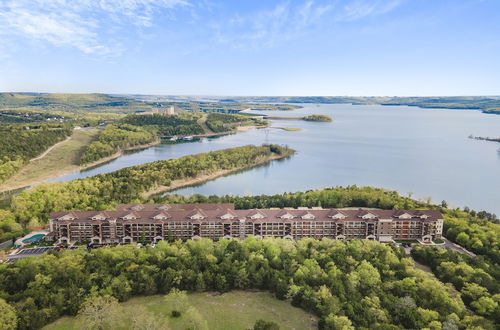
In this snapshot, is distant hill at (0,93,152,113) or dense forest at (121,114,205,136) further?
distant hill at (0,93,152,113)

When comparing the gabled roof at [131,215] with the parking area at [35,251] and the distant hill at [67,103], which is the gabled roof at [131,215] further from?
the distant hill at [67,103]

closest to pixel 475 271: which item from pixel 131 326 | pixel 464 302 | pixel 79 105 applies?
pixel 464 302

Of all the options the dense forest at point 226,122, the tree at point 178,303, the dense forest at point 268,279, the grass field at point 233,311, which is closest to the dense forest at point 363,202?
the dense forest at point 268,279

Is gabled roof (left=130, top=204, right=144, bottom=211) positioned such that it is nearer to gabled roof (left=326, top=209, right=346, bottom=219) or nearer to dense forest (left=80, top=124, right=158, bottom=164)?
gabled roof (left=326, top=209, right=346, bottom=219)

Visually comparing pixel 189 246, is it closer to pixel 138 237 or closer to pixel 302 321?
pixel 138 237

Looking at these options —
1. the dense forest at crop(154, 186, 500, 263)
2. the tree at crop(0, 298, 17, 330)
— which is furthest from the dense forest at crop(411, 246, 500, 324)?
the tree at crop(0, 298, 17, 330)
